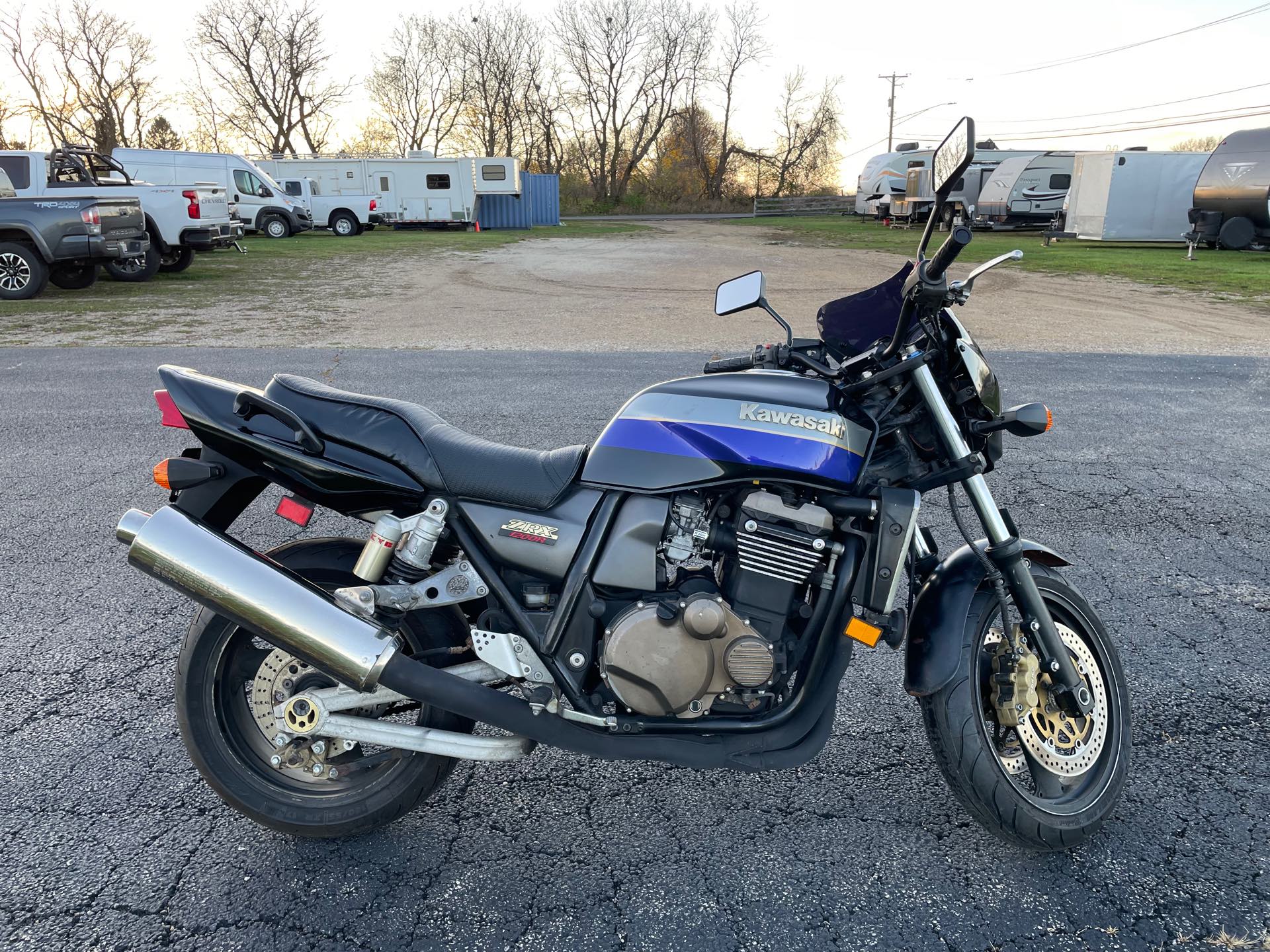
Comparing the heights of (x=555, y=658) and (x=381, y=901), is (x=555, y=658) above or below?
above

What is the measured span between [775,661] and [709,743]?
301 millimetres

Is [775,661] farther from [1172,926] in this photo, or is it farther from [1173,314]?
[1173,314]

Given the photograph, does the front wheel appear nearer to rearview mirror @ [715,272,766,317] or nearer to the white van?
rearview mirror @ [715,272,766,317]

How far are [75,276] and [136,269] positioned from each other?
4.96 ft

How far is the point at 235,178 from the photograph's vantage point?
27.0 metres

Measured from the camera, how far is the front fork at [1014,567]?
239 cm

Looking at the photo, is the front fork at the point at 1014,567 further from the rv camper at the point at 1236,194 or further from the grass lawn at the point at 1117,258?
the rv camper at the point at 1236,194

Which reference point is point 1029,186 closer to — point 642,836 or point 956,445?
point 956,445

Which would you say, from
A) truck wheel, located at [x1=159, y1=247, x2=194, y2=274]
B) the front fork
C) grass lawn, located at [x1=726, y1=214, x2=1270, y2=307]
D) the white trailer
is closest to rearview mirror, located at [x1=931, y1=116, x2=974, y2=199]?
the front fork

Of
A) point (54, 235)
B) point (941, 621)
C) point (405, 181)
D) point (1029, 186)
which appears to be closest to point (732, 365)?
point (941, 621)

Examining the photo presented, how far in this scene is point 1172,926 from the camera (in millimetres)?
2297

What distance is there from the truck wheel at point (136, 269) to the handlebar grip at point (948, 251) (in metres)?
17.0

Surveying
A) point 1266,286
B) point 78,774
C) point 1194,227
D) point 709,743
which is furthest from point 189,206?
point 1194,227

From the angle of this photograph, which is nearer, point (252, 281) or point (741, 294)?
point (741, 294)
